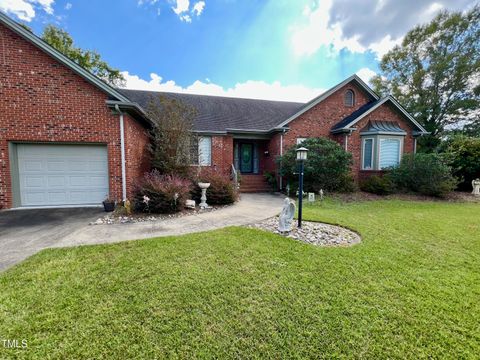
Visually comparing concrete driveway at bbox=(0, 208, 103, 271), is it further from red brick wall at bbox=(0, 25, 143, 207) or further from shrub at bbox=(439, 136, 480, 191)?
shrub at bbox=(439, 136, 480, 191)

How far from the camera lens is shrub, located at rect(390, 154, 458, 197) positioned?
1061 cm

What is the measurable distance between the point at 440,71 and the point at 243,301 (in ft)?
86.0

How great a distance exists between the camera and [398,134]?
12414mm

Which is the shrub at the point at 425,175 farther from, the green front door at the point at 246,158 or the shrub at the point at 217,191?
the shrub at the point at 217,191

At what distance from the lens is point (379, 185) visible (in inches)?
440

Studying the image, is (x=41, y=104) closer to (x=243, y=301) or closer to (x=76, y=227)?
(x=76, y=227)

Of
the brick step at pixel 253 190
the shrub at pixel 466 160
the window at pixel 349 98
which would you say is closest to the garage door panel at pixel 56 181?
the brick step at pixel 253 190

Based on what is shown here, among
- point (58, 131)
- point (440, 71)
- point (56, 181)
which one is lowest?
point (56, 181)

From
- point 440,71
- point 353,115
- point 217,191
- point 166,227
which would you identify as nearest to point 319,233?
point 166,227

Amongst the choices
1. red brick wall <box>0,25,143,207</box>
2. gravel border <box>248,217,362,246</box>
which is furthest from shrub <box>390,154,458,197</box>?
red brick wall <box>0,25,143,207</box>

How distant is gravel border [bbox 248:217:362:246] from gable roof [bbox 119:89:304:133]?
787cm

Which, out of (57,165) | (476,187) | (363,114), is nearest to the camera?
(57,165)

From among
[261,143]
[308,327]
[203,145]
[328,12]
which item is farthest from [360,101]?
[308,327]

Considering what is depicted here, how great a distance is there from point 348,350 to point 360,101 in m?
14.7
